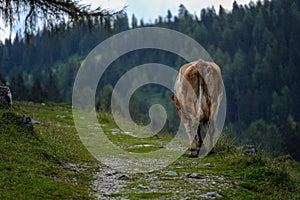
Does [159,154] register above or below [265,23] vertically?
below

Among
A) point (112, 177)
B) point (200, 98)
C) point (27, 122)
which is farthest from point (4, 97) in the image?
point (200, 98)

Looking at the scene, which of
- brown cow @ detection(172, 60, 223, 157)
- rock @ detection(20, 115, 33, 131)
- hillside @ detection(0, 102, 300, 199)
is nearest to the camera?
hillside @ detection(0, 102, 300, 199)

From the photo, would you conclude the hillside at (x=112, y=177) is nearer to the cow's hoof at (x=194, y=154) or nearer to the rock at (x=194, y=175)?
the rock at (x=194, y=175)

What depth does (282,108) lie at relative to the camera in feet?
321

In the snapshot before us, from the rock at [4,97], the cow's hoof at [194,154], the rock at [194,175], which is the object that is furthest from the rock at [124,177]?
the rock at [4,97]

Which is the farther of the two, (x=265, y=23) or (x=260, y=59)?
(x=265, y=23)

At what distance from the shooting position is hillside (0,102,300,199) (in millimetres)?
6129

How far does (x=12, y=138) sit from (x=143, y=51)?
153 m

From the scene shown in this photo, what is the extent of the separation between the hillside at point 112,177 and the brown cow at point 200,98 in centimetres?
73

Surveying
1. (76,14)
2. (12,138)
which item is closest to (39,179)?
(12,138)

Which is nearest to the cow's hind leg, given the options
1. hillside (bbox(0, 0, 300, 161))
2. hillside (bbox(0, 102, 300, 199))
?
hillside (bbox(0, 102, 300, 199))

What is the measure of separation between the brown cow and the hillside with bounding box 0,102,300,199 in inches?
28.6

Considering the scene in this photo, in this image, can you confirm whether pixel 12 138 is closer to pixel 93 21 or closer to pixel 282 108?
pixel 93 21

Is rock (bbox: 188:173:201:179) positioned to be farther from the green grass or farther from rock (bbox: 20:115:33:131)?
rock (bbox: 20:115:33:131)
